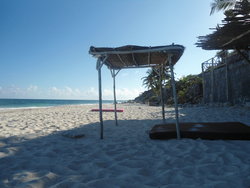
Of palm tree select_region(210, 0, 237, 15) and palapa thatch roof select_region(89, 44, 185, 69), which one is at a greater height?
palm tree select_region(210, 0, 237, 15)

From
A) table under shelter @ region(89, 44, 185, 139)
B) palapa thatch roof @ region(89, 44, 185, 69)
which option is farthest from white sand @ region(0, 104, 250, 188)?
palapa thatch roof @ region(89, 44, 185, 69)

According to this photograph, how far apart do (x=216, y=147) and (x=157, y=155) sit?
1198 millimetres

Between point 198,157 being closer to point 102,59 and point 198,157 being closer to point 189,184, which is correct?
point 189,184

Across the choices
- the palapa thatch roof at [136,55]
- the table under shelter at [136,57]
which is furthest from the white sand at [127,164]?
the palapa thatch roof at [136,55]

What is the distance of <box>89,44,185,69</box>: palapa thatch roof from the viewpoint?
3.96 meters

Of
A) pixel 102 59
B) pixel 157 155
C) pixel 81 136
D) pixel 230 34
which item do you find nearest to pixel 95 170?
pixel 157 155

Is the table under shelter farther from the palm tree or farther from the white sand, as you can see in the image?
the palm tree

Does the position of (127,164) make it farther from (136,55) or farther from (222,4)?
(222,4)

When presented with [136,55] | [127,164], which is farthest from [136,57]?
[127,164]

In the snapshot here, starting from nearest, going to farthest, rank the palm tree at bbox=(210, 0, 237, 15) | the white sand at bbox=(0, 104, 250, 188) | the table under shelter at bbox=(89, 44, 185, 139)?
the white sand at bbox=(0, 104, 250, 188) < the table under shelter at bbox=(89, 44, 185, 139) < the palm tree at bbox=(210, 0, 237, 15)

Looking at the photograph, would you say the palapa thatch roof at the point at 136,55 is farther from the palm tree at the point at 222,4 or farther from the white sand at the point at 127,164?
the palm tree at the point at 222,4

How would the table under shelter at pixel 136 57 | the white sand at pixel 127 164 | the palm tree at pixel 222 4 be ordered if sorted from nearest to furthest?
1. the white sand at pixel 127 164
2. the table under shelter at pixel 136 57
3. the palm tree at pixel 222 4

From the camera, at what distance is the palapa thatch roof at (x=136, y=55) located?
3.96 m

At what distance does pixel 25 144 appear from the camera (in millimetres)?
3793
